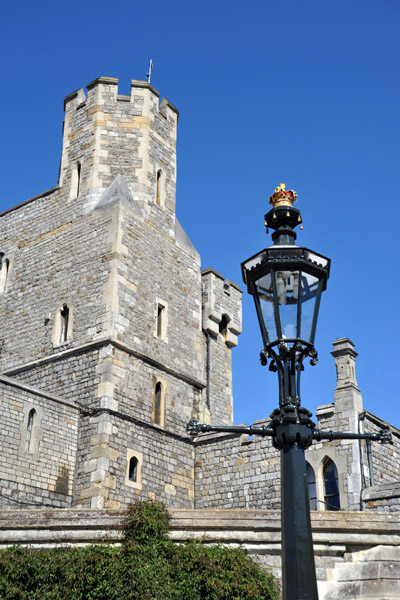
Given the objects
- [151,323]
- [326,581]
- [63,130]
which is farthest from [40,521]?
[63,130]

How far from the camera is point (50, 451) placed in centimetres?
1602

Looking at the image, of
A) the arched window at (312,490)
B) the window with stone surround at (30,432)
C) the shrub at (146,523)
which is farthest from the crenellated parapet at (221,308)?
the shrub at (146,523)

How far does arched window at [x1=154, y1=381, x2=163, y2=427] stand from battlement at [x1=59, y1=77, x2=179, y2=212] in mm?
5054

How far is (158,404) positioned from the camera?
18.3 m

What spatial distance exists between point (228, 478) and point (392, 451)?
3.89 meters

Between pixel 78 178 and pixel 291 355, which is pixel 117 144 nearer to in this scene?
pixel 78 178

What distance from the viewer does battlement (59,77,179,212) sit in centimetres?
2044

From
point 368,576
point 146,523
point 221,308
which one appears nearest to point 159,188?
point 221,308

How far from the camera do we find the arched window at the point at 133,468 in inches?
655

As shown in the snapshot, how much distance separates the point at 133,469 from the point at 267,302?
11.8m

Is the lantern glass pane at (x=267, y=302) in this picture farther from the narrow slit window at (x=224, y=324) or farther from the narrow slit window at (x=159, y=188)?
the narrow slit window at (x=224, y=324)

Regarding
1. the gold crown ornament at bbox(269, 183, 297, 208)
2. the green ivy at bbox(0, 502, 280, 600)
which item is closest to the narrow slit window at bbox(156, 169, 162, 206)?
the green ivy at bbox(0, 502, 280, 600)

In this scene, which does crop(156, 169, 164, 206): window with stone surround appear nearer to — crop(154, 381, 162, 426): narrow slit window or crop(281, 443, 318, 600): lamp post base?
crop(154, 381, 162, 426): narrow slit window

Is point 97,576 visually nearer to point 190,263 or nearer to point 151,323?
point 151,323
